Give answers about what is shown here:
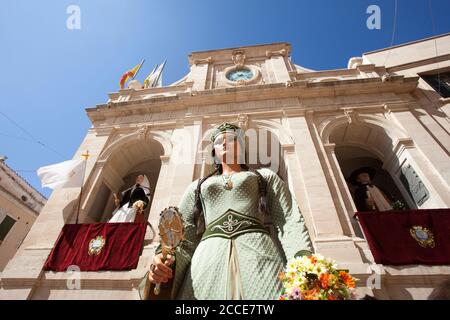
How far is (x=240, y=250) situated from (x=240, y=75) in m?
10.3

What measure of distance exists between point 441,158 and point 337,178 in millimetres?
3010

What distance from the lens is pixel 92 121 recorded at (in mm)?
9602

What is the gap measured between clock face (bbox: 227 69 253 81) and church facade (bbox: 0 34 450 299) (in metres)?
0.05

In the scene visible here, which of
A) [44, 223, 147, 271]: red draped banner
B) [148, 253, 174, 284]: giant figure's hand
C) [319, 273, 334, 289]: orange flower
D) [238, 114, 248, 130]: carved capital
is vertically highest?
[238, 114, 248, 130]: carved capital

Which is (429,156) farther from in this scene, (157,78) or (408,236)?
(157,78)

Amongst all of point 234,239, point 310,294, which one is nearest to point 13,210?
point 234,239

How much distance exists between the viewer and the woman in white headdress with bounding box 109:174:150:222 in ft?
21.4

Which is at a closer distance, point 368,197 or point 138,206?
point 138,206

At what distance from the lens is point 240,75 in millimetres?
11047

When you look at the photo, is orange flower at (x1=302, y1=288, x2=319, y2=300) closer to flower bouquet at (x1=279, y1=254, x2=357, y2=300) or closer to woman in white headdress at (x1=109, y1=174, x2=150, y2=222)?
flower bouquet at (x1=279, y1=254, x2=357, y2=300)

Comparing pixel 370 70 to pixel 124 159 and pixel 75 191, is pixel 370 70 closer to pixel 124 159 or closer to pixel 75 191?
pixel 124 159

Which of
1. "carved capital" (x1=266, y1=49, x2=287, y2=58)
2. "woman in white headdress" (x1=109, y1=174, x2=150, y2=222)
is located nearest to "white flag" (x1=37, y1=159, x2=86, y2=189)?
"woman in white headdress" (x1=109, y1=174, x2=150, y2=222)

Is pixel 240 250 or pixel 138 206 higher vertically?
pixel 138 206
